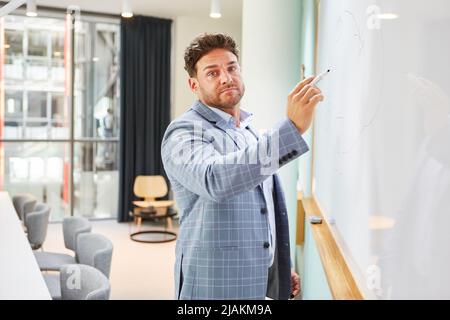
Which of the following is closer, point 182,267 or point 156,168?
point 182,267

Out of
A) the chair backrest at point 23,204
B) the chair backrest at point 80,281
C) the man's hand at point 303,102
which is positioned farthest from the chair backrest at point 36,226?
the man's hand at point 303,102

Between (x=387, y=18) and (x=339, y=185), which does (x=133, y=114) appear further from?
(x=387, y=18)

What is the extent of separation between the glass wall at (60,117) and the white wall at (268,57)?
2.72 metres

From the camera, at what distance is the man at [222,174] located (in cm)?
67

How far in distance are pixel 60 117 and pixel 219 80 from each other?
379cm

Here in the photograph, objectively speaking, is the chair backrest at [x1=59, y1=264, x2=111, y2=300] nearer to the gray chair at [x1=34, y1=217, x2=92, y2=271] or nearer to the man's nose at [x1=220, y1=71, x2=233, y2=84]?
the gray chair at [x1=34, y1=217, x2=92, y2=271]

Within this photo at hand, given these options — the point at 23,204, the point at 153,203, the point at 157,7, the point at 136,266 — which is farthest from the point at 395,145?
the point at 23,204

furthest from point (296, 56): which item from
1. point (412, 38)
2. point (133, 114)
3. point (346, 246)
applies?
point (133, 114)

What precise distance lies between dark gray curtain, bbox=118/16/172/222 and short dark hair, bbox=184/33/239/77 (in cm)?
133

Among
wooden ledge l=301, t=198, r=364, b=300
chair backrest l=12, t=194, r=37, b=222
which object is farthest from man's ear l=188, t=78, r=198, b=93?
chair backrest l=12, t=194, r=37, b=222

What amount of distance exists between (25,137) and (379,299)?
3964 mm

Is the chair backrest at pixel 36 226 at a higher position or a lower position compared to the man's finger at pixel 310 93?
lower

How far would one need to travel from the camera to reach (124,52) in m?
2.95

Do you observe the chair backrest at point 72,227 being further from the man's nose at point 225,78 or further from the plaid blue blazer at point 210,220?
the man's nose at point 225,78
